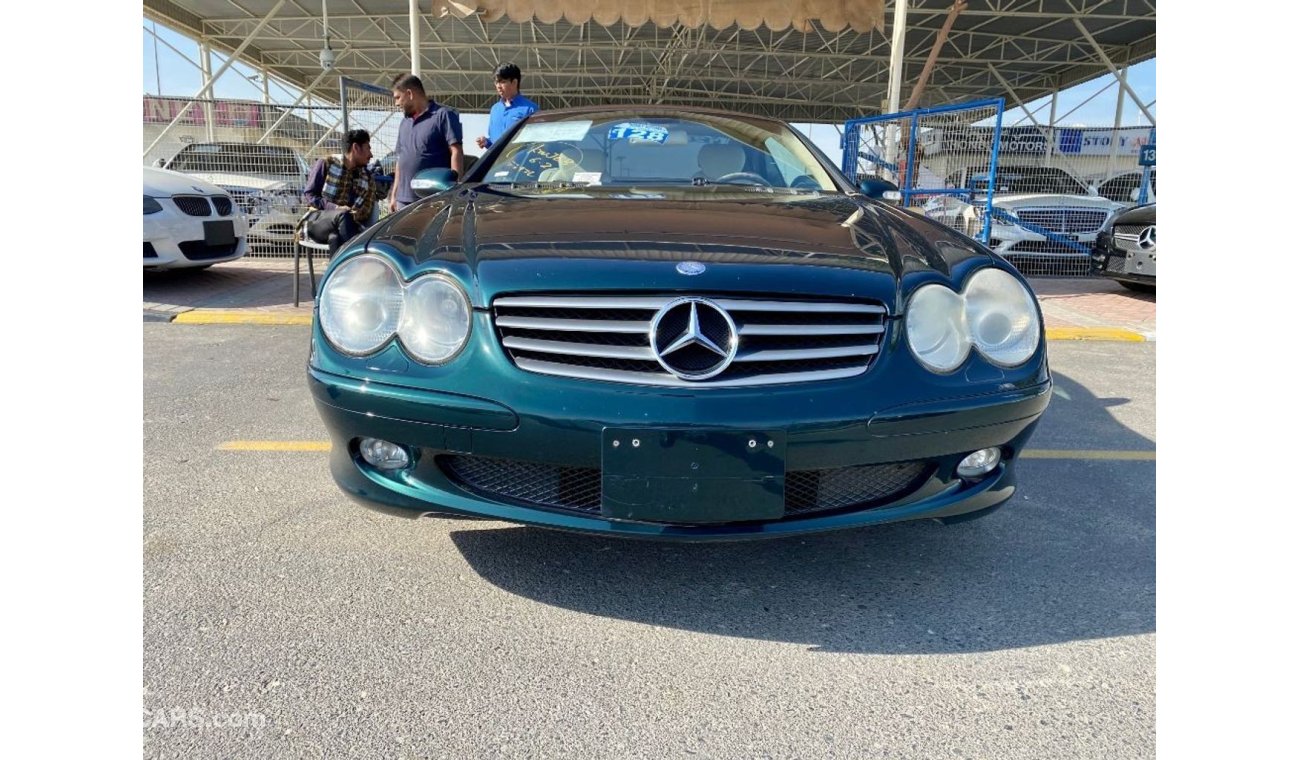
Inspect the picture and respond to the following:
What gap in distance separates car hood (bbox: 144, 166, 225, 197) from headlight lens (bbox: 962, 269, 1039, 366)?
6.83m

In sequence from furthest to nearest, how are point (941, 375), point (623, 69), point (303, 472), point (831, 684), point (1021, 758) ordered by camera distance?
point (623, 69)
point (303, 472)
point (941, 375)
point (831, 684)
point (1021, 758)

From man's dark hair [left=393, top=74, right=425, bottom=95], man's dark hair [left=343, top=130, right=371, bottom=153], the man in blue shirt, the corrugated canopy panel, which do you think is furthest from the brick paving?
the corrugated canopy panel

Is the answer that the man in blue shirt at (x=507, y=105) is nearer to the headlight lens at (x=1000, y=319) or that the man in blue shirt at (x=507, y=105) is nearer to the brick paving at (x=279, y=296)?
the brick paving at (x=279, y=296)

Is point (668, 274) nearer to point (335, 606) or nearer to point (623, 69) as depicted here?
point (335, 606)

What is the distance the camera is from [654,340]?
1.75m

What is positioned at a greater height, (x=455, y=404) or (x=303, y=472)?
(x=455, y=404)

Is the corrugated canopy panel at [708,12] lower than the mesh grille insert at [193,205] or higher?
higher

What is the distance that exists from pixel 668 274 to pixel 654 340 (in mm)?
168

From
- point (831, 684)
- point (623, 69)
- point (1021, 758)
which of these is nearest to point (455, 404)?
point (831, 684)

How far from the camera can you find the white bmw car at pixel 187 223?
6.51 metres

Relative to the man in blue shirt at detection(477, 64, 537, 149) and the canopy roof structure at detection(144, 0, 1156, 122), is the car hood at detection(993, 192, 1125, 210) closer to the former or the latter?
the canopy roof structure at detection(144, 0, 1156, 122)

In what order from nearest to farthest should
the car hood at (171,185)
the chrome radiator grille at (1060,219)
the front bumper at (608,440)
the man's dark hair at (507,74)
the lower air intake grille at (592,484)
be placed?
the front bumper at (608,440) < the lower air intake grille at (592,484) < the man's dark hair at (507,74) < the car hood at (171,185) < the chrome radiator grille at (1060,219)

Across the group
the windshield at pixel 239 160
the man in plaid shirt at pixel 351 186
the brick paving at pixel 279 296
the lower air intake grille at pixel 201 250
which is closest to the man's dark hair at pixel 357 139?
the man in plaid shirt at pixel 351 186

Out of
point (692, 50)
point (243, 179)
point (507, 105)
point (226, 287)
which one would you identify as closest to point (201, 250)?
point (226, 287)
